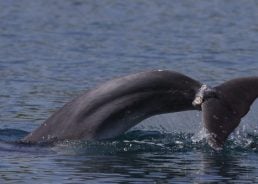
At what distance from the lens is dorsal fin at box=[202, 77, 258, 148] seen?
20.1 m

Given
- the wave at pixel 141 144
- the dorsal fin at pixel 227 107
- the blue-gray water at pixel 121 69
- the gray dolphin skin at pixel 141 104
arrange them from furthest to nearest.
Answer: the wave at pixel 141 144 → the gray dolphin skin at pixel 141 104 → the dorsal fin at pixel 227 107 → the blue-gray water at pixel 121 69

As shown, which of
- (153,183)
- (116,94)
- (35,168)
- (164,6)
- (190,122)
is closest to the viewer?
(153,183)

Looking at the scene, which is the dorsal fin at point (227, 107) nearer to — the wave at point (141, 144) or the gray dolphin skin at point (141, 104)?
the gray dolphin skin at point (141, 104)

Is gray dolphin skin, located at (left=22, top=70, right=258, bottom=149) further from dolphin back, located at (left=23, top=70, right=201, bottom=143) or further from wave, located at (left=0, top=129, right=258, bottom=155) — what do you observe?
wave, located at (left=0, top=129, right=258, bottom=155)

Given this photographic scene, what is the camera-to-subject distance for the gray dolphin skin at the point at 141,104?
67.7ft

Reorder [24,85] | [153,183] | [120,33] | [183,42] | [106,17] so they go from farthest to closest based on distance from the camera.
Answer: [106,17] → [120,33] → [183,42] → [24,85] → [153,183]

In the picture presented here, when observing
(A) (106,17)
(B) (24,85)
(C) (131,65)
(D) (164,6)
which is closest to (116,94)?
(B) (24,85)

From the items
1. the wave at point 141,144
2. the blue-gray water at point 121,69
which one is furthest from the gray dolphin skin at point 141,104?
the blue-gray water at point 121,69

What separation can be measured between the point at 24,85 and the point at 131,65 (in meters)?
4.65

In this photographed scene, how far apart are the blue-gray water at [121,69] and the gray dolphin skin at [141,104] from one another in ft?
1.01

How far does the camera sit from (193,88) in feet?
68.7

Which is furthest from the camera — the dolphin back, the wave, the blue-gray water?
the wave

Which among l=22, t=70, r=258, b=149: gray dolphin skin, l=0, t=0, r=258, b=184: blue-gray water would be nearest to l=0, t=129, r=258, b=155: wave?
l=0, t=0, r=258, b=184: blue-gray water

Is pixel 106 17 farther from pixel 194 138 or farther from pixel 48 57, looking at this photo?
pixel 194 138
